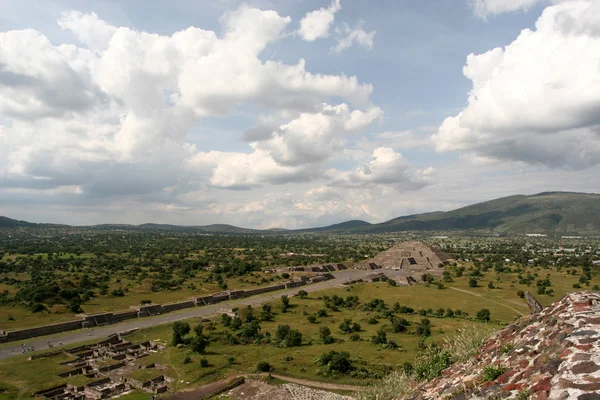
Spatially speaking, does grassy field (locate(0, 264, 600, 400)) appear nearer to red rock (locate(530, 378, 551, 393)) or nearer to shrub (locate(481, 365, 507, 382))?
shrub (locate(481, 365, 507, 382))

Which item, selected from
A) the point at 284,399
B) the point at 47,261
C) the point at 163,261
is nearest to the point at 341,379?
the point at 284,399

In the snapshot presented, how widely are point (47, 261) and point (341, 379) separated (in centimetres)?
12024

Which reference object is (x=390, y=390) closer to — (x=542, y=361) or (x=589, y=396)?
(x=542, y=361)

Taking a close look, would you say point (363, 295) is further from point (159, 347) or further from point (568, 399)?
point (568, 399)

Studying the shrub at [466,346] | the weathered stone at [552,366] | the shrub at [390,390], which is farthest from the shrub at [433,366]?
the weathered stone at [552,366]

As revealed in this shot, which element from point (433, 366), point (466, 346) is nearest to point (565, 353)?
point (466, 346)

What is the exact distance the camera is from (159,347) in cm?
5219

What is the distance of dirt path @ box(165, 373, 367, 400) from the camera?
37.0m

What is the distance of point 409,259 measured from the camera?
131250 mm

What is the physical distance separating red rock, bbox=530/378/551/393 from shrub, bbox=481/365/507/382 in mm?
1381

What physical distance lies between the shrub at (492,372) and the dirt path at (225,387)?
30746 millimetres

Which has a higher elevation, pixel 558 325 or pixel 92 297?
pixel 558 325

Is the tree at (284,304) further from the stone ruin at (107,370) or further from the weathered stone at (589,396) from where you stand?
the weathered stone at (589,396)

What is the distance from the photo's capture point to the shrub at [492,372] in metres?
8.31
